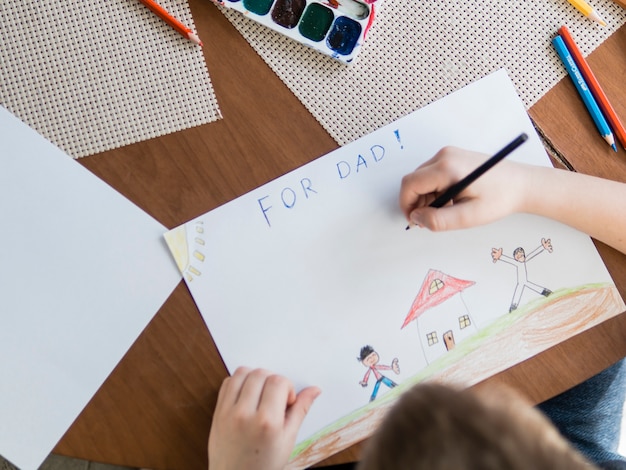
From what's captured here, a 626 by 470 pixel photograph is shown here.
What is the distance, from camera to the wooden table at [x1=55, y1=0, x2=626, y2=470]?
0.56 meters

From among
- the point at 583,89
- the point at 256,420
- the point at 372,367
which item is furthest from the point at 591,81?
the point at 256,420

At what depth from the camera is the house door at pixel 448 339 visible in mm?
589

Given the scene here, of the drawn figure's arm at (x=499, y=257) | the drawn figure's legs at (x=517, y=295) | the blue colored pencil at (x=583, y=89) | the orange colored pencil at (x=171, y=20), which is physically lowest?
the drawn figure's legs at (x=517, y=295)

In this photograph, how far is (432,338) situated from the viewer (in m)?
0.59

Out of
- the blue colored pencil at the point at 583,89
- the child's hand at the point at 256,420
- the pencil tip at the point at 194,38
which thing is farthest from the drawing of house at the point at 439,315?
the pencil tip at the point at 194,38

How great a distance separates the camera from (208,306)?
0.57m

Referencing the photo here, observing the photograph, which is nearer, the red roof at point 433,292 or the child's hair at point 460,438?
the child's hair at point 460,438

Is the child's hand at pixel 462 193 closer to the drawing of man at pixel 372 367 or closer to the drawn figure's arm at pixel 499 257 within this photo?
the drawn figure's arm at pixel 499 257

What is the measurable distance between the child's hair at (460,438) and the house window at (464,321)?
17cm

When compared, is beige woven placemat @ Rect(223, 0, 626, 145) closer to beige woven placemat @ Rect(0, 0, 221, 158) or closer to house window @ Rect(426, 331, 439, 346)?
beige woven placemat @ Rect(0, 0, 221, 158)

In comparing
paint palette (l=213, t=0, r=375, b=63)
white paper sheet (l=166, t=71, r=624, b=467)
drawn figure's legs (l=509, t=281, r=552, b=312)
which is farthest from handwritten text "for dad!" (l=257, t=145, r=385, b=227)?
drawn figure's legs (l=509, t=281, r=552, b=312)

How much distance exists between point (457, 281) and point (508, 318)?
0.23 feet

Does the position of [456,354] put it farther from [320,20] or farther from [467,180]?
[320,20]

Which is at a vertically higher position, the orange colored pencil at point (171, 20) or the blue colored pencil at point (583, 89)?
the orange colored pencil at point (171, 20)
